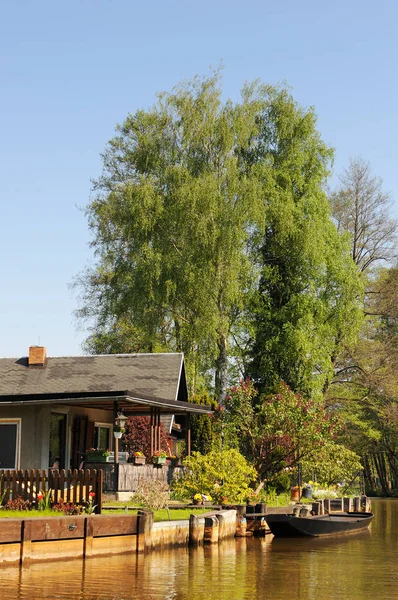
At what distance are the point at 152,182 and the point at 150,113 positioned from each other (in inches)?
141

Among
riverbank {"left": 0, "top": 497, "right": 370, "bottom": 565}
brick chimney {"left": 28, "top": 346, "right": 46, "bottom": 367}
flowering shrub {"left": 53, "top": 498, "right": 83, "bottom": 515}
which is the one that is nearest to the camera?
riverbank {"left": 0, "top": 497, "right": 370, "bottom": 565}

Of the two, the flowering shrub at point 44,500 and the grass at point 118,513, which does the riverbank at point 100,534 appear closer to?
the grass at point 118,513

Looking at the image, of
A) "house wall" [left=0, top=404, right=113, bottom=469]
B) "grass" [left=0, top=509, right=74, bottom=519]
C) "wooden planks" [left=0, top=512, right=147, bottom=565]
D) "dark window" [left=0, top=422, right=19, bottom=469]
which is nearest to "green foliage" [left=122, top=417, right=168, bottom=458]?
"house wall" [left=0, top=404, right=113, bottom=469]

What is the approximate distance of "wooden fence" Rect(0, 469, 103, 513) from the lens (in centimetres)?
2127

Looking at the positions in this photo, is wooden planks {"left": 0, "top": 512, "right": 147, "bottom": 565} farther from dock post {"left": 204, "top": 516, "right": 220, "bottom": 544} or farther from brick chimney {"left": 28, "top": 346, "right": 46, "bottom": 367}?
brick chimney {"left": 28, "top": 346, "right": 46, "bottom": 367}

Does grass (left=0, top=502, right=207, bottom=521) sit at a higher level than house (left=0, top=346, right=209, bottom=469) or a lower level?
lower

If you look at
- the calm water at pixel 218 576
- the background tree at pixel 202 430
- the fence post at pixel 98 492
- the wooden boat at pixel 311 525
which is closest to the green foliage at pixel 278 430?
the background tree at pixel 202 430

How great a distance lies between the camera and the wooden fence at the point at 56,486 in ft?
69.8

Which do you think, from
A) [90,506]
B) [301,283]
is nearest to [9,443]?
[90,506]

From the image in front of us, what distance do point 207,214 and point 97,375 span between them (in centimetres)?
1173

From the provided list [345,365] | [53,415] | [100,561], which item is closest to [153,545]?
[100,561]

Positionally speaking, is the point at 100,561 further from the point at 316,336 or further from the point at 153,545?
the point at 316,336

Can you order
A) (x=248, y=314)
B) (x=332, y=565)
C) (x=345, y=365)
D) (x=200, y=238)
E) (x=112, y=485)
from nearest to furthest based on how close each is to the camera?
(x=332, y=565) → (x=112, y=485) → (x=200, y=238) → (x=248, y=314) → (x=345, y=365)

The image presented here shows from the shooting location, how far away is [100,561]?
1903 centimetres
